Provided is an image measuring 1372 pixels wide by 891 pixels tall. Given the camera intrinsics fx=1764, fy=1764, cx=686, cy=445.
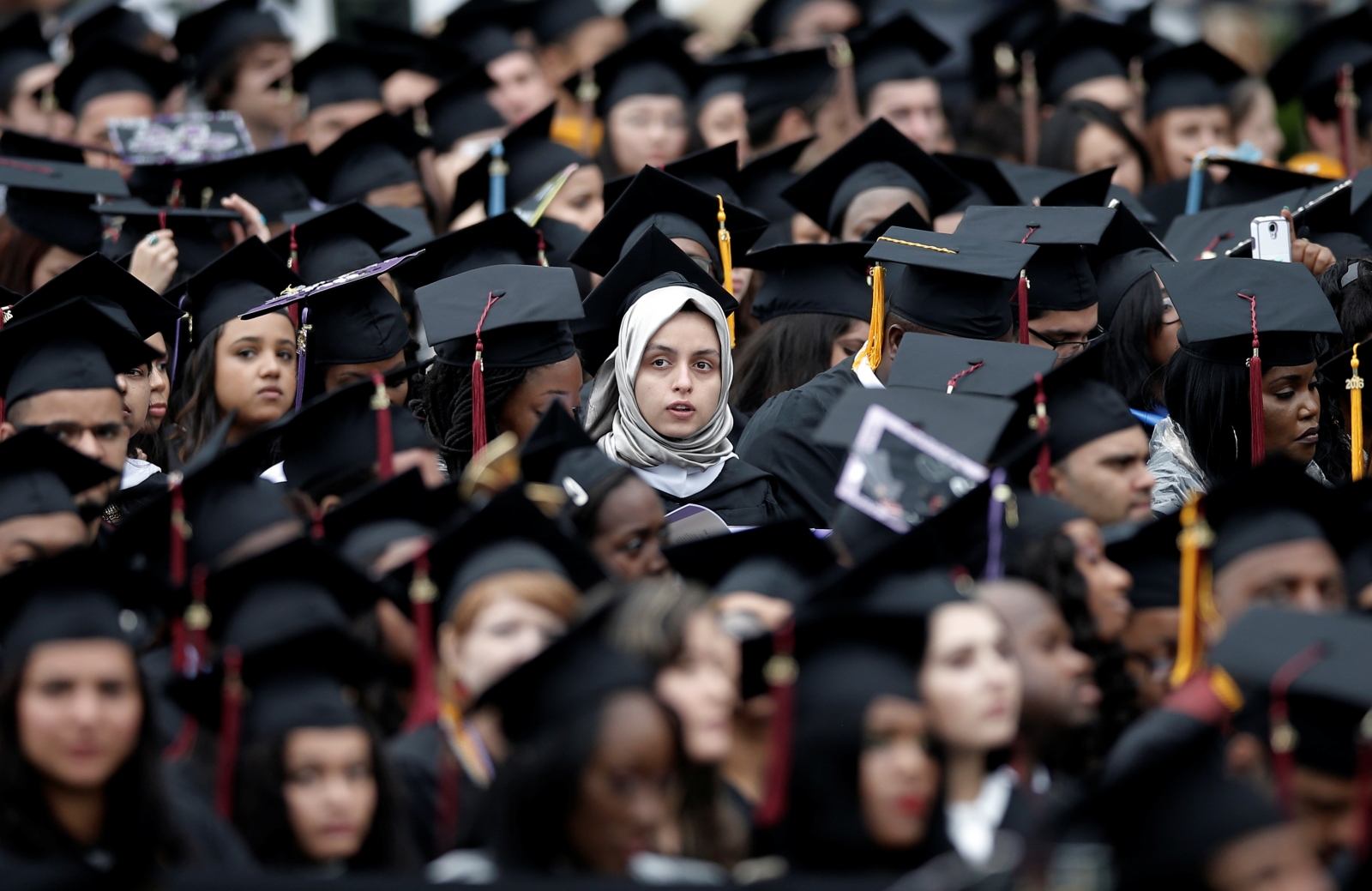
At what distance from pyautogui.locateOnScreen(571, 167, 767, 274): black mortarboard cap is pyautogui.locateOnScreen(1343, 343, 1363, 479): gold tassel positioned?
2143 millimetres

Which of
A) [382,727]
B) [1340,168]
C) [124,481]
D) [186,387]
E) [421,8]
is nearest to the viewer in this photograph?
[382,727]

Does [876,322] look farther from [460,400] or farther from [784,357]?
[460,400]

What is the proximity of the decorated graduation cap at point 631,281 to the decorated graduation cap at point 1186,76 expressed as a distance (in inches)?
136

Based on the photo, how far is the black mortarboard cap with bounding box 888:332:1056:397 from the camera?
15.4ft

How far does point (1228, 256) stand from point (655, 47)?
347 centimetres

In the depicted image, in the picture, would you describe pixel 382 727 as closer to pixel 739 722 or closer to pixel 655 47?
pixel 739 722

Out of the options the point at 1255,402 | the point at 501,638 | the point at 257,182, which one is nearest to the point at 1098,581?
the point at 501,638

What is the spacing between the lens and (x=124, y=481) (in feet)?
16.3

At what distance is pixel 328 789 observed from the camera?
3.25 m

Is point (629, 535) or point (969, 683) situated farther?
point (629, 535)

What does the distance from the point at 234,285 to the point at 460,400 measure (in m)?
0.87

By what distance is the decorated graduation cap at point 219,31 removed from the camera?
27.8 feet

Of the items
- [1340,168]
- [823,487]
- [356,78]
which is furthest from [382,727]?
[1340,168]

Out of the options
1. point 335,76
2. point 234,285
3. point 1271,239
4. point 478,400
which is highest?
point 335,76
